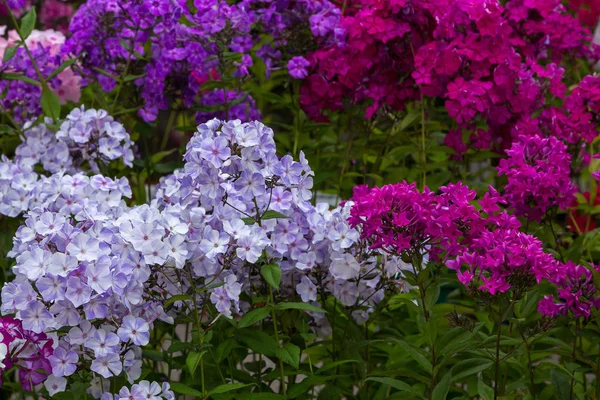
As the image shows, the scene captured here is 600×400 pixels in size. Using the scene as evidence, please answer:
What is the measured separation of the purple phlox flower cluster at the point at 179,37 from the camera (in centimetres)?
237

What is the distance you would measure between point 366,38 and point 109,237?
90cm

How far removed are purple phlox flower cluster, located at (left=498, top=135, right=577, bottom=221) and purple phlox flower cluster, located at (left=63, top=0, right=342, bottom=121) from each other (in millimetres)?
736

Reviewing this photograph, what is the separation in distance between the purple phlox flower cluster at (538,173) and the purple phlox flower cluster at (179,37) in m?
0.74

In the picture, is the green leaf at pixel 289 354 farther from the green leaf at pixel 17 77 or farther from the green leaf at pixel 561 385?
the green leaf at pixel 17 77

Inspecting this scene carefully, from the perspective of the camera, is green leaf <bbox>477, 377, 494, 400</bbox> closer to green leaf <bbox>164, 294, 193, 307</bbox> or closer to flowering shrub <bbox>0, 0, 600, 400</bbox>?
flowering shrub <bbox>0, 0, 600, 400</bbox>

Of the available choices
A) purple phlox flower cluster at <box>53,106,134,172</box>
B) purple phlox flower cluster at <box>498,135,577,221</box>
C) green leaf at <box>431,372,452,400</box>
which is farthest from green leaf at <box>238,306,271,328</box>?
purple phlox flower cluster at <box>53,106,134,172</box>

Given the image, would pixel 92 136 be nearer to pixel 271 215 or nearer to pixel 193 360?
pixel 271 215

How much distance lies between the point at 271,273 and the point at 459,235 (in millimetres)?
345

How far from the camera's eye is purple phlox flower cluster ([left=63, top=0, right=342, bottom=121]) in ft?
7.77

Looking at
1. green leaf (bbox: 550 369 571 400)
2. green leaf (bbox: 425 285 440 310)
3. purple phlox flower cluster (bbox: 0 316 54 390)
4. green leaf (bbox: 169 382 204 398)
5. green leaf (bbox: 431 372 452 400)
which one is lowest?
green leaf (bbox: 550 369 571 400)

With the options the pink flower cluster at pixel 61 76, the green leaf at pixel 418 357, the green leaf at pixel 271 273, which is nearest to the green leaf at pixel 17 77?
the pink flower cluster at pixel 61 76

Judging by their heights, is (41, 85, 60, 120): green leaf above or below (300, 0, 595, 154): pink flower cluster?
below

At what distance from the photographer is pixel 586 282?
1829 mm

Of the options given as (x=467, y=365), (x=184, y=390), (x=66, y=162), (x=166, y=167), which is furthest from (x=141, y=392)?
(x=166, y=167)
